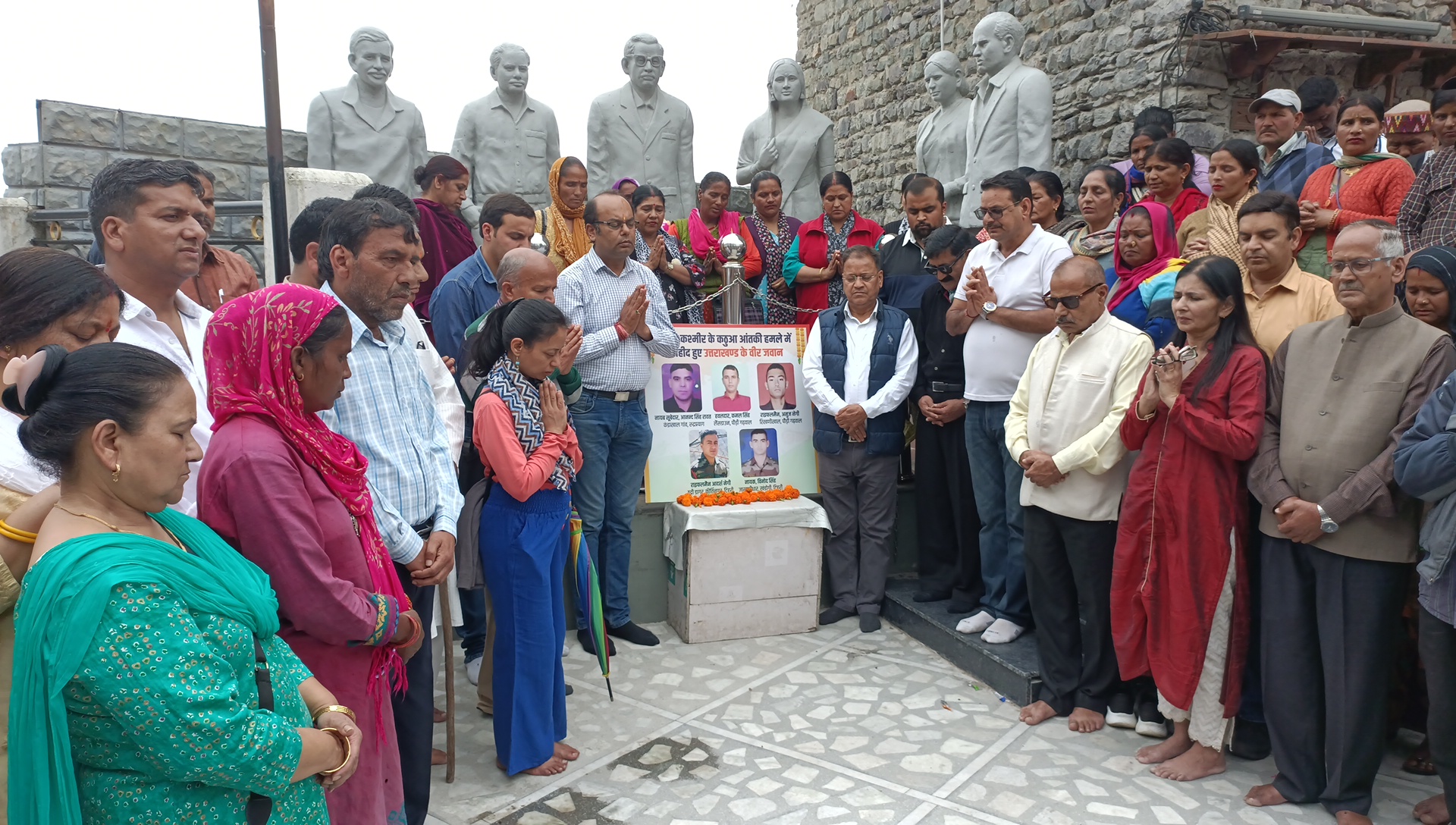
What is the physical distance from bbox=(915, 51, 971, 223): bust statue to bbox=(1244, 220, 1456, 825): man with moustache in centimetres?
475

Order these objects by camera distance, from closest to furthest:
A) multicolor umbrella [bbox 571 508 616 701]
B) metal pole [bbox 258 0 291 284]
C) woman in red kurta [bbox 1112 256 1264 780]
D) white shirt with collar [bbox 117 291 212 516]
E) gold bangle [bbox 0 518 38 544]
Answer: gold bangle [bbox 0 518 38 544] < white shirt with collar [bbox 117 291 212 516] < woman in red kurta [bbox 1112 256 1264 780] < multicolor umbrella [bbox 571 508 616 701] < metal pole [bbox 258 0 291 284]

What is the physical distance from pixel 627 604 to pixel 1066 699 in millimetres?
2211

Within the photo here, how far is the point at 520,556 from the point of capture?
3346mm

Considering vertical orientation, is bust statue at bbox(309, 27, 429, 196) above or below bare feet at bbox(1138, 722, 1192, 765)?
above

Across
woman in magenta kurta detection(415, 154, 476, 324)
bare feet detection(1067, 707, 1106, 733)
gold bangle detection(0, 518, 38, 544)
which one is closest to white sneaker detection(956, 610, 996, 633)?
bare feet detection(1067, 707, 1106, 733)

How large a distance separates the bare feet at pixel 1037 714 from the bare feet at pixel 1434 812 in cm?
125

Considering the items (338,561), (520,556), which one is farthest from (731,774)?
(338,561)

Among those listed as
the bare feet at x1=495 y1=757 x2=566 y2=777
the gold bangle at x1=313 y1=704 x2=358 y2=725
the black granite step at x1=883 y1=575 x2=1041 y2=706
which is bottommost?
the bare feet at x1=495 y1=757 x2=566 y2=777

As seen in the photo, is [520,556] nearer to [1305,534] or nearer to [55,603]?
[55,603]

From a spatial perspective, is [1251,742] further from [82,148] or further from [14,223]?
[82,148]

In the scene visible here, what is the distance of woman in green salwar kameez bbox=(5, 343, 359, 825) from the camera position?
4.67 feet

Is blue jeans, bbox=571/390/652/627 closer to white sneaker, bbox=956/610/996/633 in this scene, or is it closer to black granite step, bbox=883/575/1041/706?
black granite step, bbox=883/575/1041/706

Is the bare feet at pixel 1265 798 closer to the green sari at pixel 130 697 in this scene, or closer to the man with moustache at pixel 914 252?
the man with moustache at pixel 914 252

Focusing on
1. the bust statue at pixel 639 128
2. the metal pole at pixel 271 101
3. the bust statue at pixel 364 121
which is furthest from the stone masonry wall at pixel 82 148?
the bust statue at pixel 639 128
